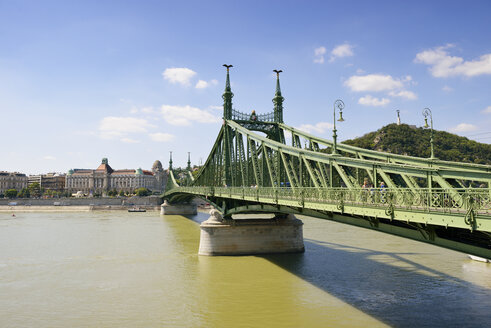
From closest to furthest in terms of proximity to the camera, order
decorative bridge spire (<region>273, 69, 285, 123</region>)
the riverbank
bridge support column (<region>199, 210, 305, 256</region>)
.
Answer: bridge support column (<region>199, 210, 305, 256</region>), decorative bridge spire (<region>273, 69, 285, 123</region>), the riverbank

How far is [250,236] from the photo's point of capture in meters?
30.4

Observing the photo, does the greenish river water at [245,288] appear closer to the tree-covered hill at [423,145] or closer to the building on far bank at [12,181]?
the tree-covered hill at [423,145]

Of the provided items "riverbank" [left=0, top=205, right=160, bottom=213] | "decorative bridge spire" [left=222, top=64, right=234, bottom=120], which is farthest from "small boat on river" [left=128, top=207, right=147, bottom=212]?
"decorative bridge spire" [left=222, top=64, right=234, bottom=120]

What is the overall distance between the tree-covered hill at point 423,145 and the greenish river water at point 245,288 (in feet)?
A: 205

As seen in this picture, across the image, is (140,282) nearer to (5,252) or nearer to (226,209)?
(226,209)

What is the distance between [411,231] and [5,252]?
115 ft

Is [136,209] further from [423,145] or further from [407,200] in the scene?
[407,200]

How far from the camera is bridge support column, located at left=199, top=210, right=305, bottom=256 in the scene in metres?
30.1

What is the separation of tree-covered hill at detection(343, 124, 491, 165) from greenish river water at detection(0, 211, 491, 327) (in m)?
62.5

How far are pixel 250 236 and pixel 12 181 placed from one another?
19080cm

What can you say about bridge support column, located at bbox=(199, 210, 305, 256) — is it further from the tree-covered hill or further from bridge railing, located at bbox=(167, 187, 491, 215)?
the tree-covered hill

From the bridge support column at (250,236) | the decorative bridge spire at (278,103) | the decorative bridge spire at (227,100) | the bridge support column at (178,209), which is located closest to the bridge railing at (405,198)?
the bridge support column at (250,236)

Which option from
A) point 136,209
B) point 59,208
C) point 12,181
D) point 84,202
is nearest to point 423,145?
point 136,209

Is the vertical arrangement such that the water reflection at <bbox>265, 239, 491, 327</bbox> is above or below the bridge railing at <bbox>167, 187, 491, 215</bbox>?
below
